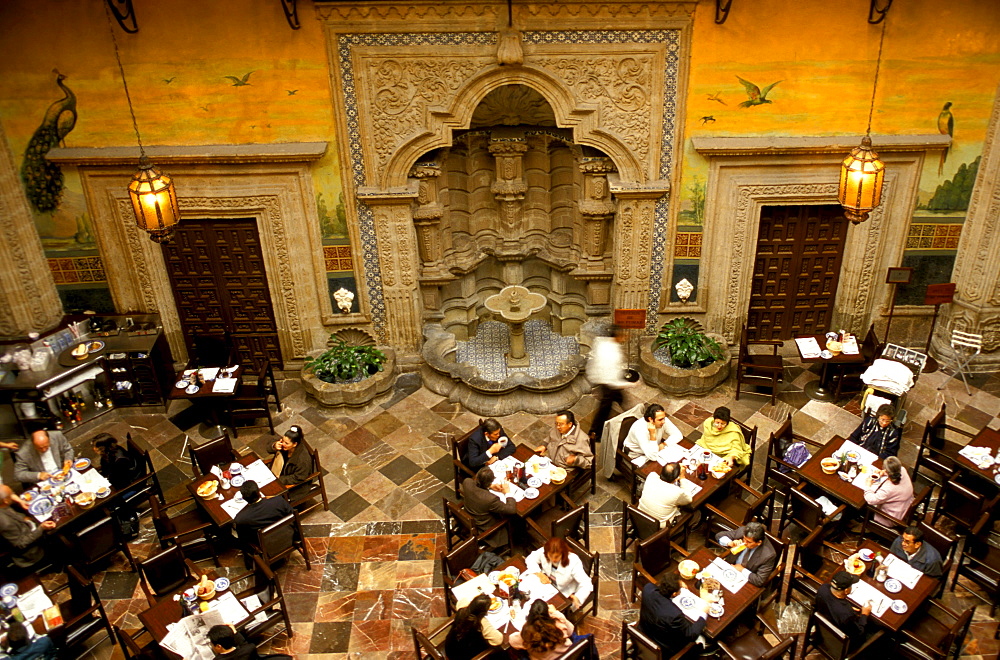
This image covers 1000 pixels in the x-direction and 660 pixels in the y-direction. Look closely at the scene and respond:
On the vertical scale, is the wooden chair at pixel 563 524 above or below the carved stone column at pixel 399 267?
below

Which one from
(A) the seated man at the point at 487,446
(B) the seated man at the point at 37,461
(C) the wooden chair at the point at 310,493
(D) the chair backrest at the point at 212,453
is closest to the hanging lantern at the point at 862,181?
(A) the seated man at the point at 487,446

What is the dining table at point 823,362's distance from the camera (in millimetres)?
9828

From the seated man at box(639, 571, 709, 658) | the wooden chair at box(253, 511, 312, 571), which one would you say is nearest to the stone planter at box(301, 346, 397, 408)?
the wooden chair at box(253, 511, 312, 571)

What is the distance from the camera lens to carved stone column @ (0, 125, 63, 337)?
948cm

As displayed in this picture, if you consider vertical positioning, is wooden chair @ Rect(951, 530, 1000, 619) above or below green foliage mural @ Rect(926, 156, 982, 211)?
below

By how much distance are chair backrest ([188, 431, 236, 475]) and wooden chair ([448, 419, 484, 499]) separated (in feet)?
8.00

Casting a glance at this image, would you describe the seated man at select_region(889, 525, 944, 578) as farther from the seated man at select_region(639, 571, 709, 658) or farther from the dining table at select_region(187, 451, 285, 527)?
→ the dining table at select_region(187, 451, 285, 527)

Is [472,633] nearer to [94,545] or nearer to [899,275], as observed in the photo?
[94,545]

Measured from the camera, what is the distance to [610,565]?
7.80 metres

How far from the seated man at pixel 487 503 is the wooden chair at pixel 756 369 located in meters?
4.09

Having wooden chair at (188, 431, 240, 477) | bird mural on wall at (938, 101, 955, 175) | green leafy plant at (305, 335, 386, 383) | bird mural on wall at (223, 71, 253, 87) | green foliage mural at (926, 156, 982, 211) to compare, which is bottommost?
wooden chair at (188, 431, 240, 477)

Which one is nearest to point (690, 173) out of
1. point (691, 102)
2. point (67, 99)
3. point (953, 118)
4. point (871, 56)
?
point (691, 102)

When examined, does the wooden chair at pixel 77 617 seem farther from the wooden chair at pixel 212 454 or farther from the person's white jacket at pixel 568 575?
the person's white jacket at pixel 568 575

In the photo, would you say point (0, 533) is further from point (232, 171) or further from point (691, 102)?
point (691, 102)
